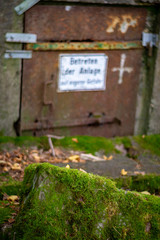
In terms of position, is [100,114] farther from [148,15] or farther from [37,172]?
[37,172]

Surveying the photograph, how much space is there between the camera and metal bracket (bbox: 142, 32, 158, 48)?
572cm

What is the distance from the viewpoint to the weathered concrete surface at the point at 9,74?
4707mm

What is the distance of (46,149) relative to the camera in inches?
199

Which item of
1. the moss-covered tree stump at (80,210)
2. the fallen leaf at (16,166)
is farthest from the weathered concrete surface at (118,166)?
the moss-covered tree stump at (80,210)

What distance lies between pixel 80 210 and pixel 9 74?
→ 257cm

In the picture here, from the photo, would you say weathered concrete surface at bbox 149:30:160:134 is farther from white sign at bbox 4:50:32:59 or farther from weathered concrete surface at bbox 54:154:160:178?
white sign at bbox 4:50:32:59

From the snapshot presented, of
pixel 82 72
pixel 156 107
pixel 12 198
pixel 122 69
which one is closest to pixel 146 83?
pixel 156 107

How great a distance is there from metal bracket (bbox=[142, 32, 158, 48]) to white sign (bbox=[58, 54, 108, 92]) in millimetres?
664

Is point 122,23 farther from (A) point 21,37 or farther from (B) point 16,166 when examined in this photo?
(B) point 16,166

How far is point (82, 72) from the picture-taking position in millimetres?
5410

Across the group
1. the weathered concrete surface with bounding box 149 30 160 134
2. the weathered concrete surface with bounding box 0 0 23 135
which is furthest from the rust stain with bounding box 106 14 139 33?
the weathered concrete surface with bounding box 0 0 23 135

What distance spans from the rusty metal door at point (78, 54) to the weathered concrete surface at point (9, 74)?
0.11 metres

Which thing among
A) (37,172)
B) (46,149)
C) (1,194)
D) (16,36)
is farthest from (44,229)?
(16,36)

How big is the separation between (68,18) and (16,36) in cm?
A: 73
